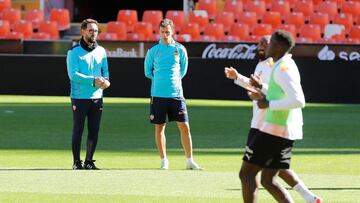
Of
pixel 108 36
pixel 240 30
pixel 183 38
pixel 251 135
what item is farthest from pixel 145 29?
pixel 251 135

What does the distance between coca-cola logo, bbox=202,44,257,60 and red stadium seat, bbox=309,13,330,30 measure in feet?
14.9

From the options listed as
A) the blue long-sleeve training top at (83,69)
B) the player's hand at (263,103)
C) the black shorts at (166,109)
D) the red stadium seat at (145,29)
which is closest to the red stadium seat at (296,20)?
the red stadium seat at (145,29)

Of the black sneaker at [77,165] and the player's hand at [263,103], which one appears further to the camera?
the black sneaker at [77,165]

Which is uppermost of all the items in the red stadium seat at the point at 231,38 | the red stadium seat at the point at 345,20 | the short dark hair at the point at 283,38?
the short dark hair at the point at 283,38

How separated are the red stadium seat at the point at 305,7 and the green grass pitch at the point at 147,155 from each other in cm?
684

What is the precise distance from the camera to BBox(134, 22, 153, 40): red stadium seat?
33.8m

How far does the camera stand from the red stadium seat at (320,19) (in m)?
33.2

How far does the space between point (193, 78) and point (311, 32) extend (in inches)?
190

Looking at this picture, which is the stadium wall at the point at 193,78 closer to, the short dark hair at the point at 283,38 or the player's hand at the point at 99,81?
the player's hand at the point at 99,81

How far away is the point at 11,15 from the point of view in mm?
36219

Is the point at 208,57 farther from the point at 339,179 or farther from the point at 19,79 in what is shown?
the point at 339,179

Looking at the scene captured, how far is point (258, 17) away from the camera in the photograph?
114 ft

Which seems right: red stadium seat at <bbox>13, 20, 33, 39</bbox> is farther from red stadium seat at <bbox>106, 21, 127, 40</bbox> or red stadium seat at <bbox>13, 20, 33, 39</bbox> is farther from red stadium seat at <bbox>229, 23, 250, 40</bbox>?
red stadium seat at <bbox>229, 23, 250, 40</bbox>

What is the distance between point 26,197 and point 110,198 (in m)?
0.92
